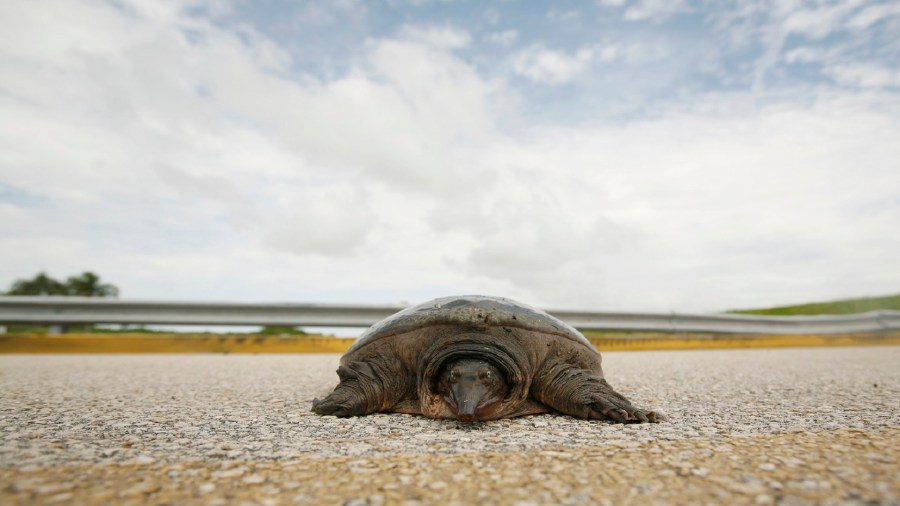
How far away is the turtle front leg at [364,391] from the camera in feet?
9.14

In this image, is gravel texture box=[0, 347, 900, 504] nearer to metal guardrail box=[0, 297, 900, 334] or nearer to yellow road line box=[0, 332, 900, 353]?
metal guardrail box=[0, 297, 900, 334]

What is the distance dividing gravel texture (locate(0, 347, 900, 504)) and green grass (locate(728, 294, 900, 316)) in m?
13.9

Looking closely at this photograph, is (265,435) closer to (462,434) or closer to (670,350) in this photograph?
(462,434)

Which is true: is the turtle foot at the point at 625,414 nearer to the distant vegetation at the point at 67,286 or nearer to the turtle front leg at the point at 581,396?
the turtle front leg at the point at 581,396

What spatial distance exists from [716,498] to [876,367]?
6211 millimetres

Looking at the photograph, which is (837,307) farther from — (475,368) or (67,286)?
(67,286)

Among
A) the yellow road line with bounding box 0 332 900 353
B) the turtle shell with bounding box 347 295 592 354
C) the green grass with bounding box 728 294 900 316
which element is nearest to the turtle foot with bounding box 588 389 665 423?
the turtle shell with bounding box 347 295 592 354

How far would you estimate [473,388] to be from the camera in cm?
250

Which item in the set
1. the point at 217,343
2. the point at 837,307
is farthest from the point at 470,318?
the point at 837,307

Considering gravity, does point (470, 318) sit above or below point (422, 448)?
above

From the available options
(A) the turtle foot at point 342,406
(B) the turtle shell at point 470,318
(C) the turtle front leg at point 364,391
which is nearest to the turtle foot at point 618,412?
(B) the turtle shell at point 470,318

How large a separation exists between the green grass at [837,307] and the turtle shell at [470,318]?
14617mm

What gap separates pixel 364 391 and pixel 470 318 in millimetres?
763

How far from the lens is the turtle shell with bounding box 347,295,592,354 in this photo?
280 centimetres
